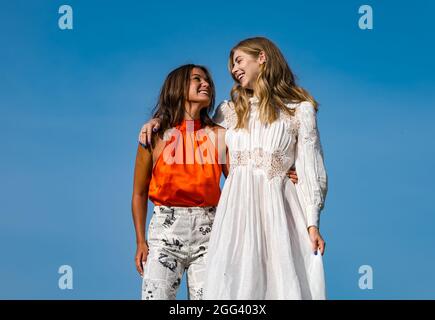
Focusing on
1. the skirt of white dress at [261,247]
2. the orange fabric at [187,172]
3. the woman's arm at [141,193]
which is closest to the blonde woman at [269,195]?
the skirt of white dress at [261,247]

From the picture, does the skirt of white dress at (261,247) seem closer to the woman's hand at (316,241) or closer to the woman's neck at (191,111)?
the woman's hand at (316,241)

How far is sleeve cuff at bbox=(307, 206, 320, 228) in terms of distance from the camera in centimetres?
544

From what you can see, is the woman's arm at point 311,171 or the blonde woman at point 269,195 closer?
the blonde woman at point 269,195

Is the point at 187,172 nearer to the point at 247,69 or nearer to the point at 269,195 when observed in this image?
the point at 269,195

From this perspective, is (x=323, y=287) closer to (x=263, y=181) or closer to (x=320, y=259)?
(x=320, y=259)

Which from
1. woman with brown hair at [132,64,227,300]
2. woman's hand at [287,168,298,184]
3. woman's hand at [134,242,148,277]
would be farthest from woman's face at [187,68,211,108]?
woman's hand at [134,242,148,277]

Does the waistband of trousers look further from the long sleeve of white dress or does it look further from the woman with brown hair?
the long sleeve of white dress

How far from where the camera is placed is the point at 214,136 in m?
6.04

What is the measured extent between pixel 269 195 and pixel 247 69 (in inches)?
40.1

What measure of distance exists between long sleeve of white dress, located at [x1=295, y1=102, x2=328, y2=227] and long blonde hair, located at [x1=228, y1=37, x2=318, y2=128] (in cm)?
13

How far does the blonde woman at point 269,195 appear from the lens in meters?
5.34

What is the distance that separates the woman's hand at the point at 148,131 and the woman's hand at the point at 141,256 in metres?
0.77
